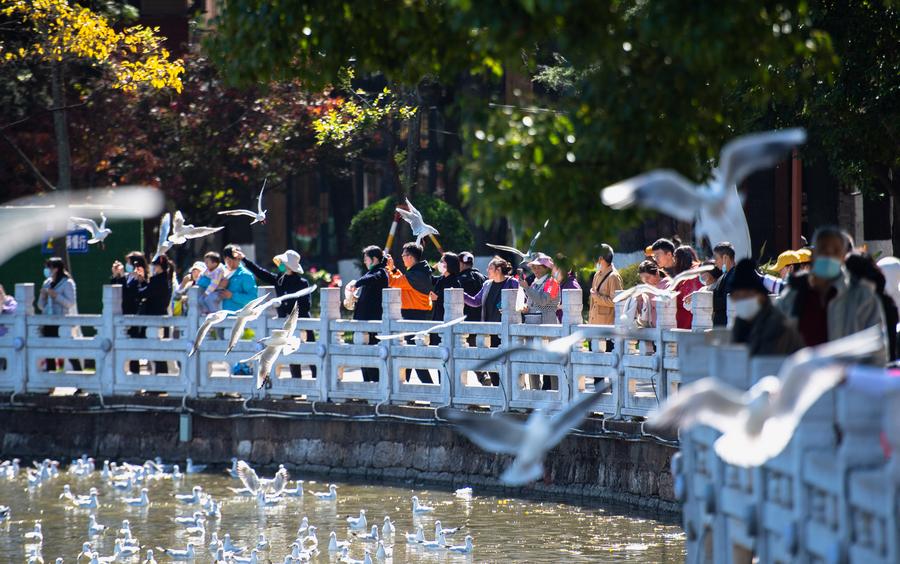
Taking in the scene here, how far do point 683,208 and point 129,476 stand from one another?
1125 cm

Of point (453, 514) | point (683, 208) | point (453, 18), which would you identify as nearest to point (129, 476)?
point (453, 514)

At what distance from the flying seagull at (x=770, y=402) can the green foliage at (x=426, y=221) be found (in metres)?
18.5

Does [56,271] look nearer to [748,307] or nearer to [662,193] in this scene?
[748,307]

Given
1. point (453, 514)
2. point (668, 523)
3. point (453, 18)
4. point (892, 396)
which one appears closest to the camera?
point (892, 396)

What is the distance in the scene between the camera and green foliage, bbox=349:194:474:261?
87.8 ft

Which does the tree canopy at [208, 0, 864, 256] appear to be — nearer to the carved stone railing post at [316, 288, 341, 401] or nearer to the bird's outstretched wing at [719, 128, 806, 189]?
the bird's outstretched wing at [719, 128, 806, 189]

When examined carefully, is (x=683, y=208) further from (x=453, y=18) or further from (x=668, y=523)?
(x=668, y=523)

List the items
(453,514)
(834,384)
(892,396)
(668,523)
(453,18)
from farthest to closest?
(453,514), (668,523), (453,18), (834,384), (892,396)

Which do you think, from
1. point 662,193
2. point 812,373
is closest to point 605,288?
point 662,193

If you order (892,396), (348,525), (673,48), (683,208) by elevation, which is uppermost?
(673,48)

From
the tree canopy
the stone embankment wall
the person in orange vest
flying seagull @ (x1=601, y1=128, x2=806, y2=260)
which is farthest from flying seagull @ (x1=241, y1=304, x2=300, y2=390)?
flying seagull @ (x1=601, y1=128, x2=806, y2=260)

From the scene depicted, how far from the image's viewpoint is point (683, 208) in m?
7.88

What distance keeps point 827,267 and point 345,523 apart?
7.65 meters

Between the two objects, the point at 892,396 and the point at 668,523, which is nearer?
the point at 892,396
